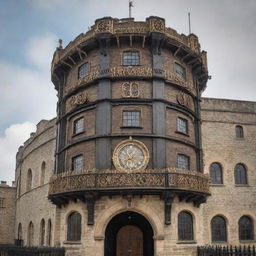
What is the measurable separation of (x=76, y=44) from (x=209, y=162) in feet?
43.1

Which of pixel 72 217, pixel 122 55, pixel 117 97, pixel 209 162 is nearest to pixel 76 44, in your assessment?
pixel 122 55

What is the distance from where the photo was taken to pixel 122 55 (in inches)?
918

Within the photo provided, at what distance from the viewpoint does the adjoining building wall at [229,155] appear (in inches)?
1084

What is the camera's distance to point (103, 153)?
21156 mm

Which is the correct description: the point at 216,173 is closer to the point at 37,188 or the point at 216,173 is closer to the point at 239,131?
the point at 239,131

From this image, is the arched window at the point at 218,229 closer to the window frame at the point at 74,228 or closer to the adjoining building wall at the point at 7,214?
the window frame at the point at 74,228

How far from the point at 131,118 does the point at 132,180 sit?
13.4 ft

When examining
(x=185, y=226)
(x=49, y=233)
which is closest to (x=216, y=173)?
(x=185, y=226)

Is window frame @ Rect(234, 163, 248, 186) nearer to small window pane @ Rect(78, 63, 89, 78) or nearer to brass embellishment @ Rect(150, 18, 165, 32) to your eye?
brass embellishment @ Rect(150, 18, 165, 32)

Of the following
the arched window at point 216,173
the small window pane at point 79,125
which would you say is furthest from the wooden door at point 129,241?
the arched window at point 216,173

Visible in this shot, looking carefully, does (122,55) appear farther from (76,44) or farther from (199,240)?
(199,240)

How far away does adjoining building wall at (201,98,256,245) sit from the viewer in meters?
27.5

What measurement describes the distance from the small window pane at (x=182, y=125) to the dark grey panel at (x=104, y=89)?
471 cm

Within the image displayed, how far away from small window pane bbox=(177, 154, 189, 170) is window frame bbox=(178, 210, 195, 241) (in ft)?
8.88
